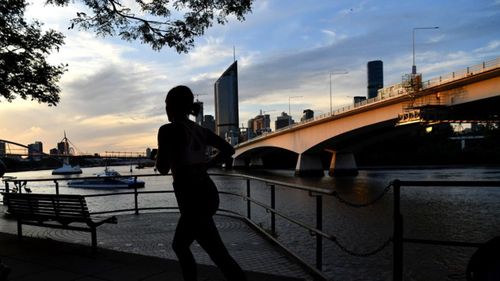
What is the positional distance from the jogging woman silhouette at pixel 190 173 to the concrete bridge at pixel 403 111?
2986 centimetres

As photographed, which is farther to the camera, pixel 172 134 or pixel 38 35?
pixel 38 35

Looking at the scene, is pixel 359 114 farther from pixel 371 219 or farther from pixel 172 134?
pixel 172 134

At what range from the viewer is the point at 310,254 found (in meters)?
10.8

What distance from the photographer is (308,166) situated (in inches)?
2371

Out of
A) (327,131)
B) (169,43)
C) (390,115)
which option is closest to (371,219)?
(169,43)

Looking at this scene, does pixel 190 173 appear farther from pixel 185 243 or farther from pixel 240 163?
pixel 240 163

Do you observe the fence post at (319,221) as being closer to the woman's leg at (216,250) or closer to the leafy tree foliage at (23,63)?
the woman's leg at (216,250)

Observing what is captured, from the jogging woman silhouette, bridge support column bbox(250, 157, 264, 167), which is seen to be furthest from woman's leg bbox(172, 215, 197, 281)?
bridge support column bbox(250, 157, 264, 167)

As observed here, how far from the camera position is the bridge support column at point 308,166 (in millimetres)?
59500

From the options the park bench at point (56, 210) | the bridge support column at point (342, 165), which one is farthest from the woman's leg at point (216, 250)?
the bridge support column at point (342, 165)

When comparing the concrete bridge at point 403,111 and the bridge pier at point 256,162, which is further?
the bridge pier at point 256,162

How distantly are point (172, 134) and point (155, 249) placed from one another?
13.6 ft

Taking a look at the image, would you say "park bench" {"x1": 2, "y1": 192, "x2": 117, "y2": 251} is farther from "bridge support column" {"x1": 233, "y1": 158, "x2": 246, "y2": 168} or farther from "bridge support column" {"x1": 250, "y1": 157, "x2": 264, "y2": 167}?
"bridge support column" {"x1": 233, "y1": 158, "x2": 246, "y2": 168}

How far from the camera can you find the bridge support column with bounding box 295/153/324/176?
5950 centimetres
